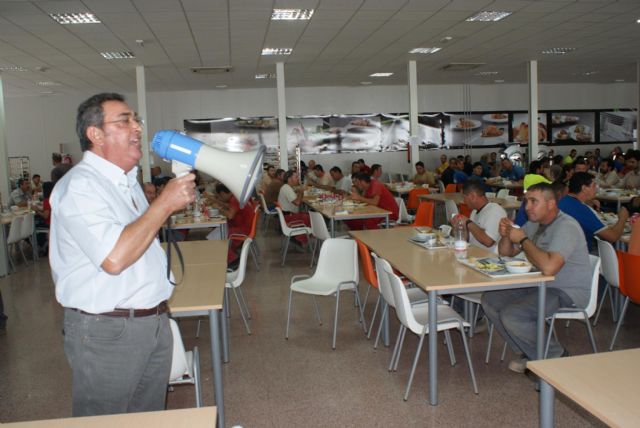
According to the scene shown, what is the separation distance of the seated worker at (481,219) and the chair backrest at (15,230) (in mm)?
6193

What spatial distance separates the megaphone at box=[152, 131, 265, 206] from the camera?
1718 millimetres

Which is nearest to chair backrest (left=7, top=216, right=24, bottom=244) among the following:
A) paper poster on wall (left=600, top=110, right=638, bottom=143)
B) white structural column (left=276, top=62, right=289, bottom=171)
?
white structural column (left=276, top=62, right=289, bottom=171)

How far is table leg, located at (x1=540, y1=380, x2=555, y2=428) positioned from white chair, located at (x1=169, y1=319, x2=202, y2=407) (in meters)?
1.49

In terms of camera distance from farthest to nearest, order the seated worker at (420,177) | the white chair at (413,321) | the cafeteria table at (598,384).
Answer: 1. the seated worker at (420,177)
2. the white chair at (413,321)
3. the cafeteria table at (598,384)

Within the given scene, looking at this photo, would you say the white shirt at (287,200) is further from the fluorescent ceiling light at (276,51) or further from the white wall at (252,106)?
the white wall at (252,106)

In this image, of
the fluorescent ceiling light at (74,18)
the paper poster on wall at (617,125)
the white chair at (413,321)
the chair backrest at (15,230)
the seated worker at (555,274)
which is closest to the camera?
the white chair at (413,321)

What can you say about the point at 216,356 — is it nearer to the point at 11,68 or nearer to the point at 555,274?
the point at 555,274

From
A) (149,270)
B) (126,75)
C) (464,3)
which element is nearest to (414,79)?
(464,3)

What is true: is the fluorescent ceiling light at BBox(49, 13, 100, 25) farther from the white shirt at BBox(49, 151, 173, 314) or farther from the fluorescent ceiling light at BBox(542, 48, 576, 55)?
the fluorescent ceiling light at BBox(542, 48, 576, 55)

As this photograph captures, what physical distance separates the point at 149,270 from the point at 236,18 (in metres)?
6.55

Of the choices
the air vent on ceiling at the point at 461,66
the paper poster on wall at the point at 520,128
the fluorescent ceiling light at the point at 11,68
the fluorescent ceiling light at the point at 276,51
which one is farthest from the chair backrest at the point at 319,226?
the paper poster on wall at the point at 520,128

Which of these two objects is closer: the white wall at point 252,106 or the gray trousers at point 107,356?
the gray trousers at point 107,356

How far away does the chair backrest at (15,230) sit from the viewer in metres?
7.37

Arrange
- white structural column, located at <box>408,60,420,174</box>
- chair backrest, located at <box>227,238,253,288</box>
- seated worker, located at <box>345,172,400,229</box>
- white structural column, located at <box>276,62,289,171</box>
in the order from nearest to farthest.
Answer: chair backrest, located at <box>227,238,253,288</box> → seated worker, located at <box>345,172,400,229</box> → white structural column, located at <box>276,62,289,171</box> → white structural column, located at <box>408,60,420,174</box>
